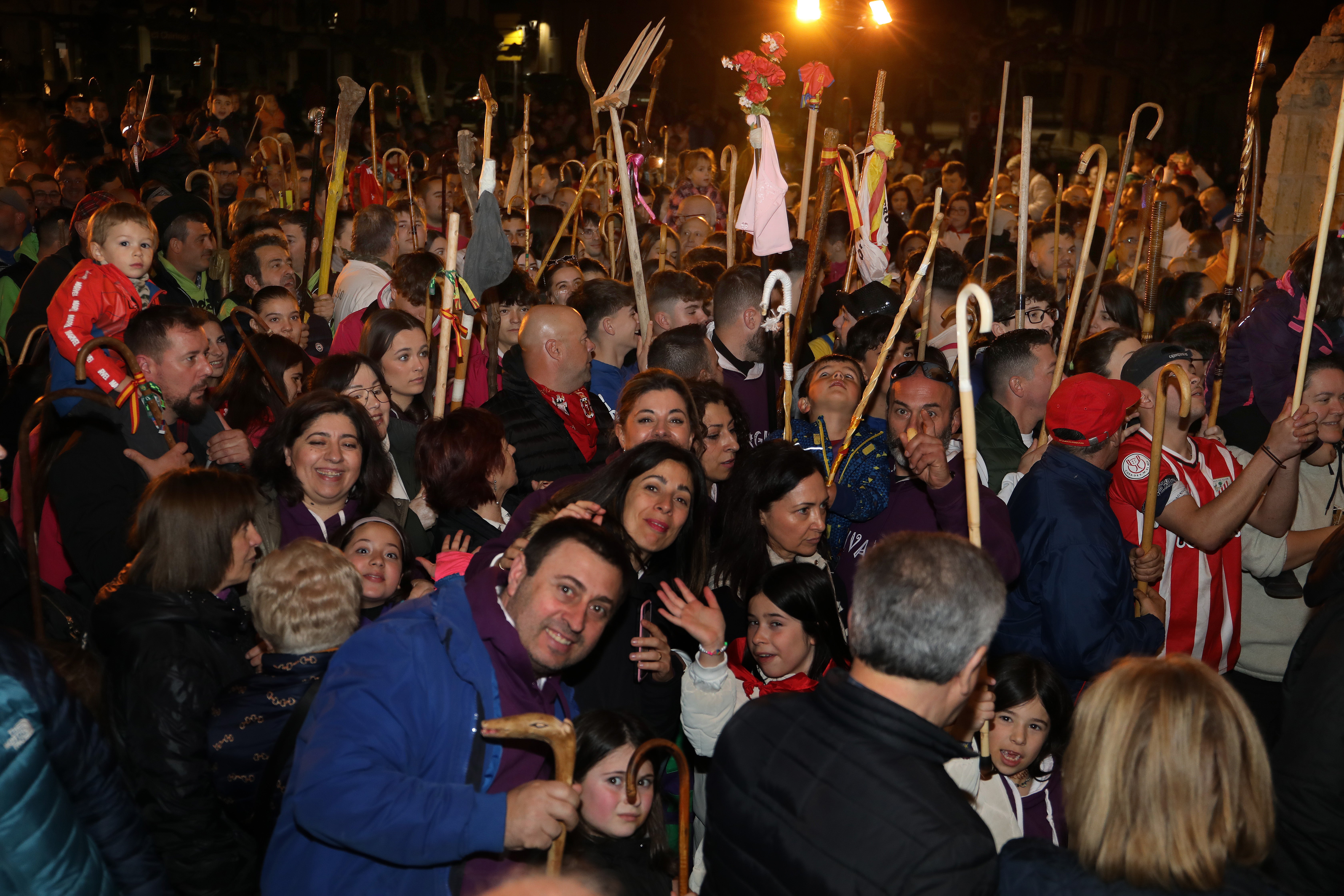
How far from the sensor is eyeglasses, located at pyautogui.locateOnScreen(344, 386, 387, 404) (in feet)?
14.1

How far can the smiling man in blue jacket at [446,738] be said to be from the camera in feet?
6.79

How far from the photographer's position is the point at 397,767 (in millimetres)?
2193

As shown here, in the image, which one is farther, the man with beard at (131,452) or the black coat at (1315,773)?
the man with beard at (131,452)

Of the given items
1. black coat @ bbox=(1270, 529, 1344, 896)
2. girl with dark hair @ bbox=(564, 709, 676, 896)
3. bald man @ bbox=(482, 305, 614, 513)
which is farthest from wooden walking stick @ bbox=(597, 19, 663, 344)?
black coat @ bbox=(1270, 529, 1344, 896)

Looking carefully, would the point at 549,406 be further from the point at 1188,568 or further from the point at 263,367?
the point at 1188,568

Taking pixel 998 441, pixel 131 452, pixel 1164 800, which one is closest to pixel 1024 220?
pixel 998 441

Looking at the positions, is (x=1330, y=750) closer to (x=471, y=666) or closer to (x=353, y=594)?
(x=471, y=666)

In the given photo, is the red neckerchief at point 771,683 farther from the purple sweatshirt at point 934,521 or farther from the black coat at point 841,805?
the black coat at point 841,805

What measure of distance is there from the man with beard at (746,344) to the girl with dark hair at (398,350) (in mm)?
1387

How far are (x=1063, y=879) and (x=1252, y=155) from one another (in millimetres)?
4489

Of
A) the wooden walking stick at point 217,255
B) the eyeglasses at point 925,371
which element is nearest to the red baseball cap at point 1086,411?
the eyeglasses at point 925,371

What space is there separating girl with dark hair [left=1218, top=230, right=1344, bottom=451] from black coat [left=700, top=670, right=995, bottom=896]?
144 inches

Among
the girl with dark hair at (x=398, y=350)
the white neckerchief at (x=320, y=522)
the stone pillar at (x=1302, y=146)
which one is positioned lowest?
the white neckerchief at (x=320, y=522)

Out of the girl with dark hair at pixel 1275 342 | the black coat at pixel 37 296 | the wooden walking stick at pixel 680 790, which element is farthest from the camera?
the black coat at pixel 37 296
